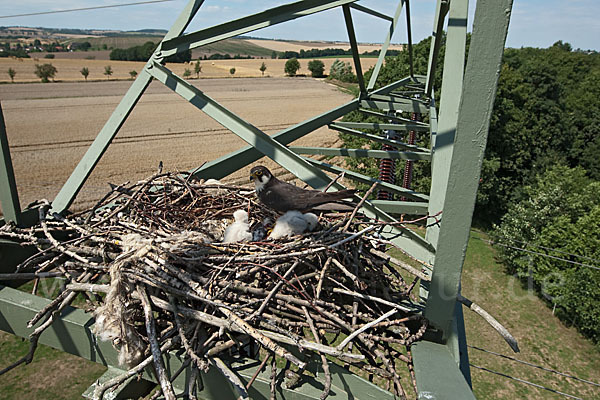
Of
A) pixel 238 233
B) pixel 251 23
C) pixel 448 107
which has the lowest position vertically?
pixel 238 233

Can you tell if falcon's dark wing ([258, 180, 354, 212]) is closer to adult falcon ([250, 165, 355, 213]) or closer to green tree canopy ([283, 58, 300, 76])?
adult falcon ([250, 165, 355, 213])

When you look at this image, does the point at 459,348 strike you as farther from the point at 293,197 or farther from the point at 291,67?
the point at 291,67

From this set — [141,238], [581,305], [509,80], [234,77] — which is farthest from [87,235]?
[234,77]

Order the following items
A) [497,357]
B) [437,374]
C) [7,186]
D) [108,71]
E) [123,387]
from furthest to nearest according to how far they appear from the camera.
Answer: [108,71] → [497,357] → [7,186] → [123,387] → [437,374]

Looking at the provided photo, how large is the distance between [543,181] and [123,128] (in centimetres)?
2957

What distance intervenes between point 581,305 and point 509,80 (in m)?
18.2

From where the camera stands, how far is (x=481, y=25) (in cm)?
162

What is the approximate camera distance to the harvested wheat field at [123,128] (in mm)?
21477

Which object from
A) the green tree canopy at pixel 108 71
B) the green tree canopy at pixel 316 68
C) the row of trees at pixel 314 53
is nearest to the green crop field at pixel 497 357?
the green tree canopy at pixel 108 71

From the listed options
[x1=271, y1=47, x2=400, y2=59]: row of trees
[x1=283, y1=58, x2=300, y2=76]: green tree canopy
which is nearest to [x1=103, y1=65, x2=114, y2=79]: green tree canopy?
[x1=283, y1=58, x2=300, y2=76]: green tree canopy

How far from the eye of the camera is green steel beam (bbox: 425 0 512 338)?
1617mm

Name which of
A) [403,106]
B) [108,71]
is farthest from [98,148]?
[108,71]

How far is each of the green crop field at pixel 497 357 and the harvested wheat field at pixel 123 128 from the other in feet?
22.8

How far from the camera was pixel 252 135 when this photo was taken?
3096 mm
